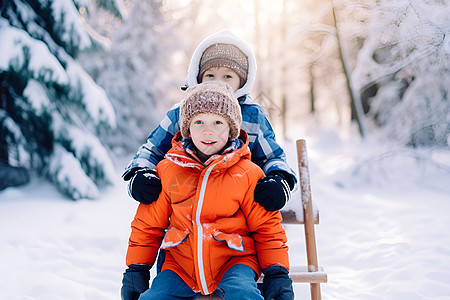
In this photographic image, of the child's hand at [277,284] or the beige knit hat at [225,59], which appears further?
the beige knit hat at [225,59]

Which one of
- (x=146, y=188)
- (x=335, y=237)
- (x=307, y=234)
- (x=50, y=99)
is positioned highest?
(x=50, y=99)

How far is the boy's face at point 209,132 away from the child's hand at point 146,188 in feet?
1.09

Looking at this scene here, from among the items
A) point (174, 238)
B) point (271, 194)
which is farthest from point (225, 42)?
point (174, 238)

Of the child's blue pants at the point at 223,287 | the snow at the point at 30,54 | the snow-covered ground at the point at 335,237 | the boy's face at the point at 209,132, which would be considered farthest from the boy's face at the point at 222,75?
the snow at the point at 30,54

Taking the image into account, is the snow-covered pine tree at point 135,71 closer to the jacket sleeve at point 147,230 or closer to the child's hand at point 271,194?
the jacket sleeve at point 147,230

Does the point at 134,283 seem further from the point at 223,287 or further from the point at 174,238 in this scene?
the point at 223,287

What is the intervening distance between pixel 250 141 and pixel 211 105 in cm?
62

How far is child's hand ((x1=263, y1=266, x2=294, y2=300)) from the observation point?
167 centimetres

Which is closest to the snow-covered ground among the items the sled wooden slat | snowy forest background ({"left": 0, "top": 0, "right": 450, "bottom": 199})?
snowy forest background ({"left": 0, "top": 0, "right": 450, "bottom": 199})

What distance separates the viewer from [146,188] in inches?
72.6

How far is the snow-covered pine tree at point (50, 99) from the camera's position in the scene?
4.85m

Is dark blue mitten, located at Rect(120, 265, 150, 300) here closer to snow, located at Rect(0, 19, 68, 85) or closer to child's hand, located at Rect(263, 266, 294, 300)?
child's hand, located at Rect(263, 266, 294, 300)

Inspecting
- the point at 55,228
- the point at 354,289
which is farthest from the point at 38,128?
the point at 354,289

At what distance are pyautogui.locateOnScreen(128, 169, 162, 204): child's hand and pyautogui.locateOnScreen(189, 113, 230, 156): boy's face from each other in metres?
0.33
